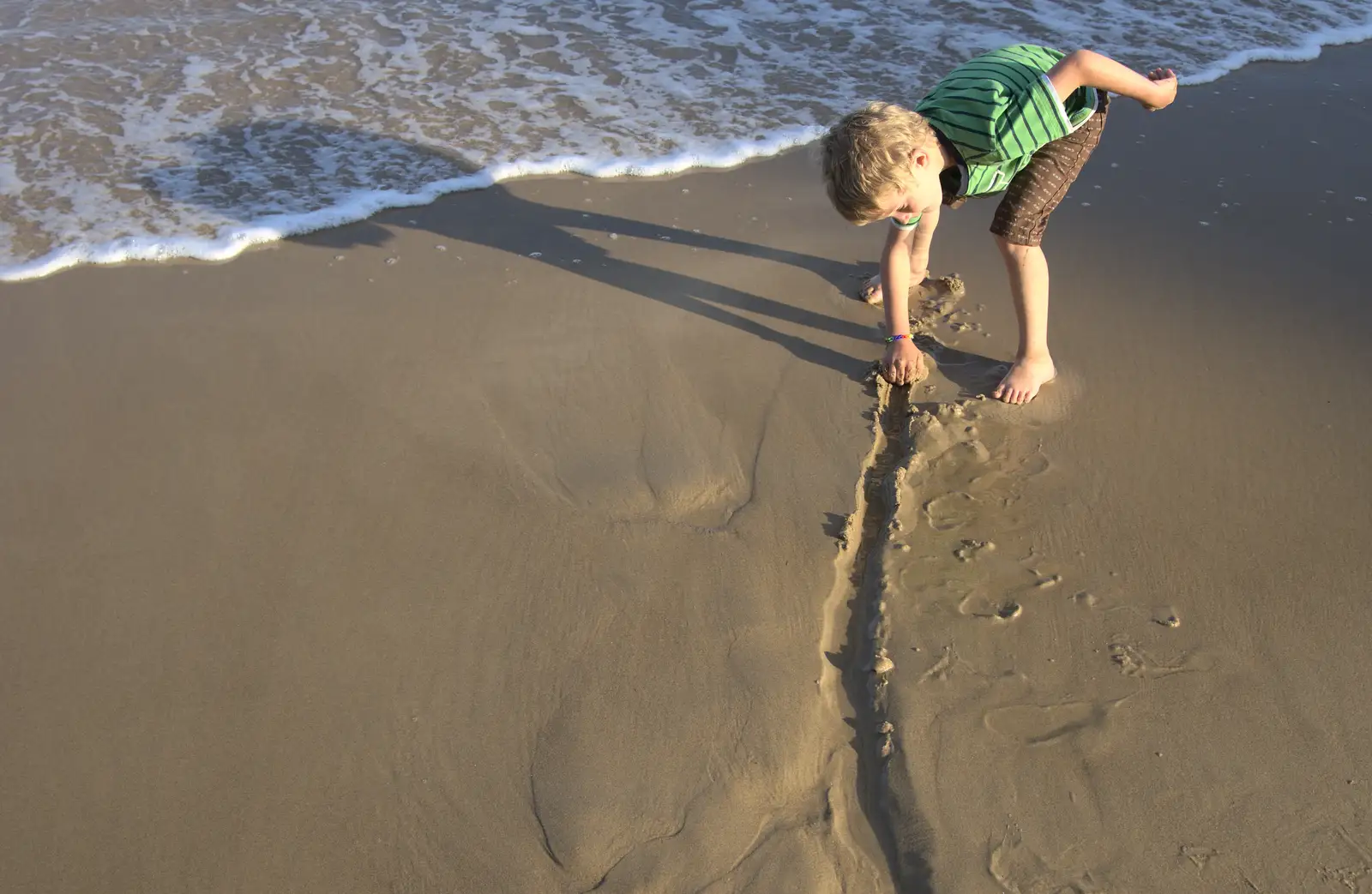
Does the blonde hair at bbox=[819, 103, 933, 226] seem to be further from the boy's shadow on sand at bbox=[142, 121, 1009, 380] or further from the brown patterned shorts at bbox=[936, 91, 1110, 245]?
the boy's shadow on sand at bbox=[142, 121, 1009, 380]

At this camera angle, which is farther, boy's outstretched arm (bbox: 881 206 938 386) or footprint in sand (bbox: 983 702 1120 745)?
boy's outstretched arm (bbox: 881 206 938 386)

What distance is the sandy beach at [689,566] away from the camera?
1.90m

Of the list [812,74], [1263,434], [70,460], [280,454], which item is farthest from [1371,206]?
[70,460]

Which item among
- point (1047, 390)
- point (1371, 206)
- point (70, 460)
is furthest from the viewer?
point (1371, 206)

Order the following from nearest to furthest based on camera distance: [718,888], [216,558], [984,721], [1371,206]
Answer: [718,888]
[984,721]
[216,558]
[1371,206]

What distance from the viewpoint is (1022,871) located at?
1.80 meters

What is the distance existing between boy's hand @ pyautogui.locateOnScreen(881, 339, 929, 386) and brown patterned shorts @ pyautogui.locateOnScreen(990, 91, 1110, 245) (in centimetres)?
41

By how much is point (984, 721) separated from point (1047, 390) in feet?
4.01

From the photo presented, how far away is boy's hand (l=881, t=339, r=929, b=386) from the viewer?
9.78 feet

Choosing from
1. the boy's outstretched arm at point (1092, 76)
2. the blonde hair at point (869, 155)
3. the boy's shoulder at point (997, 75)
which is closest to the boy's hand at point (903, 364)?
the blonde hair at point (869, 155)

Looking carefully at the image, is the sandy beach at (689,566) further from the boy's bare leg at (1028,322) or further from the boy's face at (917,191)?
the boy's face at (917,191)

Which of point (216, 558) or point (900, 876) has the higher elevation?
point (900, 876)

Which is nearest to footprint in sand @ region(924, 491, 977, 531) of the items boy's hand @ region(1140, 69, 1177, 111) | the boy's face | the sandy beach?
the sandy beach

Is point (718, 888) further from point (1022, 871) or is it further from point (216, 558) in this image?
point (216, 558)
